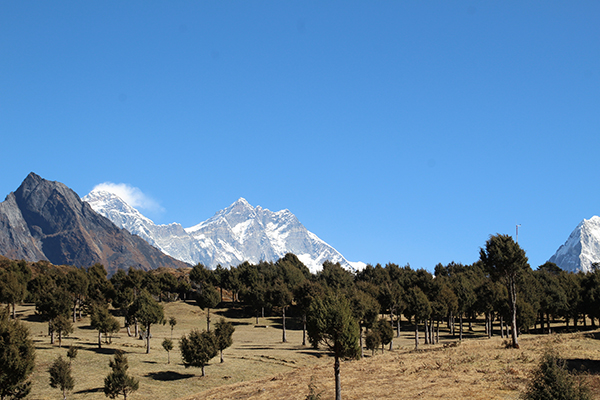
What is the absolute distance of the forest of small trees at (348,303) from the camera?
173ft

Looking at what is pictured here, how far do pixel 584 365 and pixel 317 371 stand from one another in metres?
27.4

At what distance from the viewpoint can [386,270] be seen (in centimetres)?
17812

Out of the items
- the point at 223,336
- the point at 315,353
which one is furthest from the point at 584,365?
the point at 223,336

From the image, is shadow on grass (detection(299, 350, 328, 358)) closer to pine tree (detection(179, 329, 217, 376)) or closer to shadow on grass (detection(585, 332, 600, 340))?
pine tree (detection(179, 329, 217, 376))

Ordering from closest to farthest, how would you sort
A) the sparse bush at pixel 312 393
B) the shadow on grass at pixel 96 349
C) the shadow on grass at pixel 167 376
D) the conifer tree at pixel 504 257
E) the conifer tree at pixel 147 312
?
the sparse bush at pixel 312 393 → the conifer tree at pixel 504 257 → the shadow on grass at pixel 167 376 → the shadow on grass at pixel 96 349 → the conifer tree at pixel 147 312

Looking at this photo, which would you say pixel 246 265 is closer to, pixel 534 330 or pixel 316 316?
pixel 534 330

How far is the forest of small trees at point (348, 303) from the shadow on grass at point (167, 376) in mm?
1712

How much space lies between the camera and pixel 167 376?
6116cm

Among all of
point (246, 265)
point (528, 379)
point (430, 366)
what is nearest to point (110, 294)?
point (246, 265)

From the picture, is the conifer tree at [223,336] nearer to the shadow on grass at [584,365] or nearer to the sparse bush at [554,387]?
the shadow on grass at [584,365]

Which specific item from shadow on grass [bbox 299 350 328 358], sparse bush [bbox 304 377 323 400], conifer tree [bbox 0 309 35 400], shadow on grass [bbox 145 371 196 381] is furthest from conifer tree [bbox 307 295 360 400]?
shadow on grass [bbox 299 350 328 358]

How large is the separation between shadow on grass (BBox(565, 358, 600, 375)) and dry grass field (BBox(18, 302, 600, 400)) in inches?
3.2

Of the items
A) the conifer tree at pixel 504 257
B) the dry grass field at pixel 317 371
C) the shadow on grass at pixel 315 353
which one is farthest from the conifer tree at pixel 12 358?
the conifer tree at pixel 504 257

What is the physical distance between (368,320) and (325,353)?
918 cm
